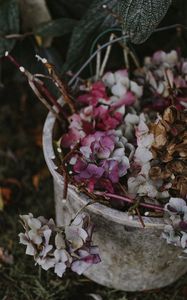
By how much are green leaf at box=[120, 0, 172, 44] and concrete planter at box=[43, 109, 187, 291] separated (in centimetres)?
24

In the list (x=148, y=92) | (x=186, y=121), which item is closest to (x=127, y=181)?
(x=186, y=121)

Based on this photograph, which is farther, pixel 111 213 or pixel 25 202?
pixel 25 202

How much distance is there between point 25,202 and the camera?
52.1 inches

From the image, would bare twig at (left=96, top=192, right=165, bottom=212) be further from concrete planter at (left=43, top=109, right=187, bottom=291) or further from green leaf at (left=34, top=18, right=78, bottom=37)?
green leaf at (left=34, top=18, right=78, bottom=37)

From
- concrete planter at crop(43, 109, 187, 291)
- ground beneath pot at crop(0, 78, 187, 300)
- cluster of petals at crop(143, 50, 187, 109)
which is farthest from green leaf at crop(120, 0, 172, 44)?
ground beneath pot at crop(0, 78, 187, 300)

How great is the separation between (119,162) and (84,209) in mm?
106

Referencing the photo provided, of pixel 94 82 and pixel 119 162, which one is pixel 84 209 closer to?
pixel 119 162

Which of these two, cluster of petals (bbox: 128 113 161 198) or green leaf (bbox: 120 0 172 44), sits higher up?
green leaf (bbox: 120 0 172 44)

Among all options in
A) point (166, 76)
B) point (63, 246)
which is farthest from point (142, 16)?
point (63, 246)

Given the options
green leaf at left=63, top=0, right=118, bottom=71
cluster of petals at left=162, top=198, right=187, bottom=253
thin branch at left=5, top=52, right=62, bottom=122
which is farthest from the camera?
green leaf at left=63, top=0, right=118, bottom=71

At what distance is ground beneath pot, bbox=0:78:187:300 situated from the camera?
114cm

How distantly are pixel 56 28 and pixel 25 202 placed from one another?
0.44 metres

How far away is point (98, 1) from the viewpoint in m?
1.05

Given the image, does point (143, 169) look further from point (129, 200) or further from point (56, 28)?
point (56, 28)
